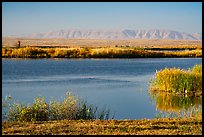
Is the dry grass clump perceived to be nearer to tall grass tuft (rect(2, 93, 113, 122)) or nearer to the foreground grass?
tall grass tuft (rect(2, 93, 113, 122))

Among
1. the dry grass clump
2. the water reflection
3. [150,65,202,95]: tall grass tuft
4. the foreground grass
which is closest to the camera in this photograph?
the foreground grass

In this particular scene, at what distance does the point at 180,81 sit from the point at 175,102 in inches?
87.2

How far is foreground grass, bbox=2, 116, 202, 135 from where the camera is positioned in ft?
24.1

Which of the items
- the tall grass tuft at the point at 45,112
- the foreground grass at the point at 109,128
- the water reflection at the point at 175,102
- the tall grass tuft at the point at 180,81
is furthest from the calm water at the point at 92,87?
the foreground grass at the point at 109,128

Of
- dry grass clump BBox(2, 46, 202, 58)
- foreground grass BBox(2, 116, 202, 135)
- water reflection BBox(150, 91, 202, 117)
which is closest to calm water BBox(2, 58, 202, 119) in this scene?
water reflection BBox(150, 91, 202, 117)

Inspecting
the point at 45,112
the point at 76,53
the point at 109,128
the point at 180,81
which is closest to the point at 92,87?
the point at 180,81

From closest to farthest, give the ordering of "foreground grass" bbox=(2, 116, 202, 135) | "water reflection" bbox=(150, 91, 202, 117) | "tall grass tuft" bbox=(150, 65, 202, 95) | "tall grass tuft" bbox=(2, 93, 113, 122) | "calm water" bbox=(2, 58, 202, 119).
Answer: "foreground grass" bbox=(2, 116, 202, 135)
"tall grass tuft" bbox=(2, 93, 113, 122)
"water reflection" bbox=(150, 91, 202, 117)
"calm water" bbox=(2, 58, 202, 119)
"tall grass tuft" bbox=(150, 65, 202, 95)

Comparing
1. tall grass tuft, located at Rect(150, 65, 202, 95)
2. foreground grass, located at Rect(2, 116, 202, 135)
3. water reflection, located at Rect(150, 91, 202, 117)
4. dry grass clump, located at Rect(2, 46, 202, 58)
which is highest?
foreground grass, located at Rect(2, 116, 202, 135)

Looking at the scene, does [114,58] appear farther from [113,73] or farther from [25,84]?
[25,84]

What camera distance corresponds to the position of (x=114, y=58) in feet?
137

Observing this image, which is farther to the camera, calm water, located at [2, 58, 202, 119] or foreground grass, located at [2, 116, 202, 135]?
calm water, located at [2, 58, 202, 119]

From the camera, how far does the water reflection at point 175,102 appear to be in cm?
1373

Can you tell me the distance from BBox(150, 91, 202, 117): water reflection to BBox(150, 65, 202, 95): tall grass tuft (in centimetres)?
44

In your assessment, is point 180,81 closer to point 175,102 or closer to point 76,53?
point 175,102
